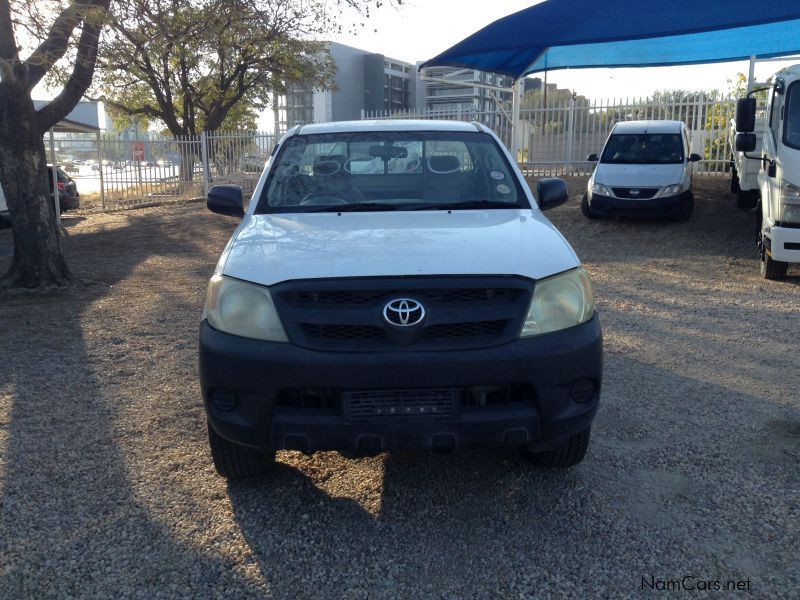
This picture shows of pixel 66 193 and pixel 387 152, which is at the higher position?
pixel 387 152

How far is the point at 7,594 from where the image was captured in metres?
2.79

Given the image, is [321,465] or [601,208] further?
[601,208]

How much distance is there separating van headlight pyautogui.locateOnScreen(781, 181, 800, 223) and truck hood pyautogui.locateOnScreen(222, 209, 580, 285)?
A: 560 cm

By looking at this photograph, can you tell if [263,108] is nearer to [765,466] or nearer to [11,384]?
[11,384]

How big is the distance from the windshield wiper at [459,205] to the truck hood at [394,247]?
137 millimetres

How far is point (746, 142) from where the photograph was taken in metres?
8.95

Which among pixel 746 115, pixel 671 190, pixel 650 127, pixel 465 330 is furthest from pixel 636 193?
pixel 465 330

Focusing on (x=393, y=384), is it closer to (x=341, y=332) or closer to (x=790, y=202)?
(x=341, y=332)

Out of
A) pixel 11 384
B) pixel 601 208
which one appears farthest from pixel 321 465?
pixel 601 208

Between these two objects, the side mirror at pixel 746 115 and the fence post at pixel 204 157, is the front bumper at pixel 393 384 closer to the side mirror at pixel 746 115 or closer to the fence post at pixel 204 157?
the side mirror at pixel 746 115

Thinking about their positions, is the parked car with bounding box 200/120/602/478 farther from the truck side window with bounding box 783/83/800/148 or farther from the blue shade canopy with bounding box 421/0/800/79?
the blue shade canopy with bounding box 421/0/800/79

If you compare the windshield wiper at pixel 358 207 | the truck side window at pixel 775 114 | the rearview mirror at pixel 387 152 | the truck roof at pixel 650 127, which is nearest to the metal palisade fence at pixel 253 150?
the truck roof at pixel 650 127

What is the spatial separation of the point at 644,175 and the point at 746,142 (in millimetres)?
4169

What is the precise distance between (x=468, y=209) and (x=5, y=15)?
262 inches
